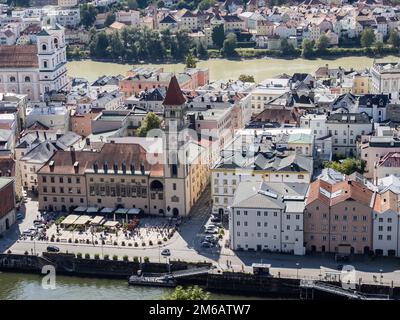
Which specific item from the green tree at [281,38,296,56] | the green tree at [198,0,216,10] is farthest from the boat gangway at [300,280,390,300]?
the green tree at [198,0,216,10]

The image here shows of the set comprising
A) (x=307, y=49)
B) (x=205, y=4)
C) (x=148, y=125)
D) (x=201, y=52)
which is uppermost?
(x=205, y=4)

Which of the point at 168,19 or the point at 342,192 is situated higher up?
the point at 168,19

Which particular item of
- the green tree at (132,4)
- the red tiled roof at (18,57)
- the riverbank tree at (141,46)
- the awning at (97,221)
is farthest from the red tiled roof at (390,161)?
the green tree at (132,4)

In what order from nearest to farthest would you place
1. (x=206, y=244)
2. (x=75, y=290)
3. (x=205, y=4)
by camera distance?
(x=75, y=290) → (x=206, y=244) → (x=205, y=4)

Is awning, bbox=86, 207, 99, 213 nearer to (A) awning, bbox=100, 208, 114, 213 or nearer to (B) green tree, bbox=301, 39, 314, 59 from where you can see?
(A) awning, bbox=100, 208, 114, 213

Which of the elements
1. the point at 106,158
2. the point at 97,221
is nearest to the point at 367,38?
the point at 106,158

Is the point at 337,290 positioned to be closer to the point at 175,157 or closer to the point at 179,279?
the point at 179,279
